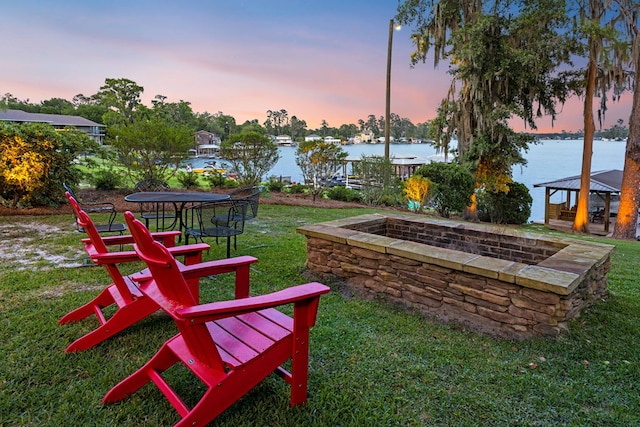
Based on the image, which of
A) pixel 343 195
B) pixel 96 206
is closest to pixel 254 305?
pixel 96 206

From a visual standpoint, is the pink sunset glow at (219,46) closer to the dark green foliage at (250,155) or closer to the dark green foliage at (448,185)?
the dark green foliage at (448,185)

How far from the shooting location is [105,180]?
8.99m

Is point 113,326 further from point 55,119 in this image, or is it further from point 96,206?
point 55,119

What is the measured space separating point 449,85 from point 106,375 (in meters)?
13.6

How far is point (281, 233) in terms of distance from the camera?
19.1 ft

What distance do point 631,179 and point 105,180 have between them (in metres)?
14.0

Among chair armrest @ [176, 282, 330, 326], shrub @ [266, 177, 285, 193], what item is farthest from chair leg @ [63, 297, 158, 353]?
shrub @ [266, 177, 285, 193]

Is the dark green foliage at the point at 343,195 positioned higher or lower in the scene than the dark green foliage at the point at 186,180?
lower

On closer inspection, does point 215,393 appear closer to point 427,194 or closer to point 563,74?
point 427,194

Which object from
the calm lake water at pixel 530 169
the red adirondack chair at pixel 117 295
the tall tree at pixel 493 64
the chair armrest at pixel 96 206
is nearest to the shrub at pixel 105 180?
the chair armrest at pixel 96 206

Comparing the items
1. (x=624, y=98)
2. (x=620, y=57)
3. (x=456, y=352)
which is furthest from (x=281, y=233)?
(x=624, y=98)

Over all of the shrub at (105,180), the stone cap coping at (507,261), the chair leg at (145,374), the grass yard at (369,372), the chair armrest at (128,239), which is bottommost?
the grass yard at (369,372)

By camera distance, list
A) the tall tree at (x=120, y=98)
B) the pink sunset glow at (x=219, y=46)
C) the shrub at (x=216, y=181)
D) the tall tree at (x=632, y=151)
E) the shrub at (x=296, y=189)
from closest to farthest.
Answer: the pink sunset glow at (x=219, y=46)
the tall tree at (x=632, y=151)
the shrub at (x=216, y=181)
the shrub at (x=296, y=189)
the tall tree at (x=120, y=98)

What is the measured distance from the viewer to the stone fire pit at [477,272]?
7.68ft
